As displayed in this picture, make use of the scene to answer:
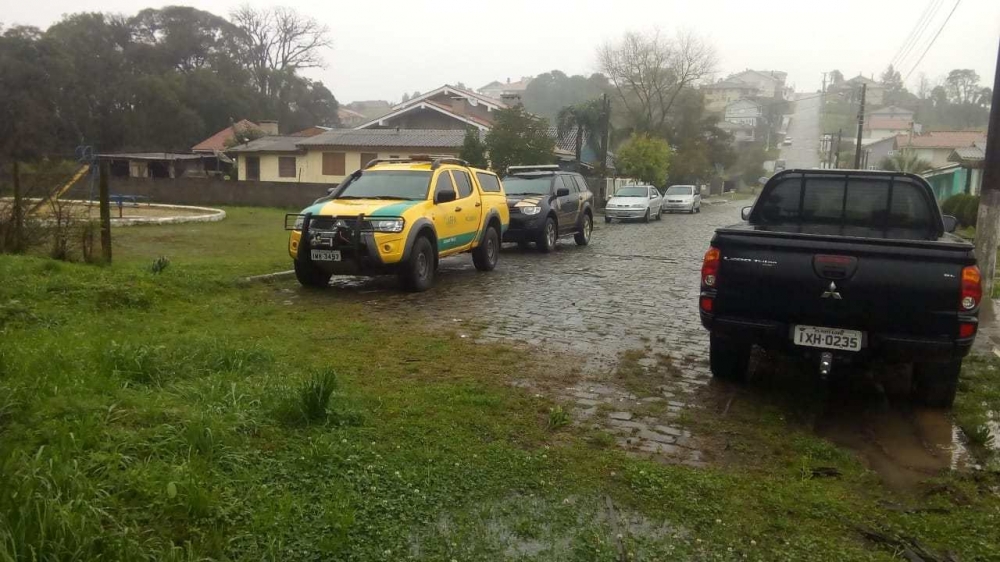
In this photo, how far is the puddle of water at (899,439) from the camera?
4707 mm

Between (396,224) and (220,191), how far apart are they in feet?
79.6

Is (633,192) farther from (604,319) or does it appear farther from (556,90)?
(556,90)

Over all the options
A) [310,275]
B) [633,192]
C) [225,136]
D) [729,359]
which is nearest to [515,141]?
[633,192]

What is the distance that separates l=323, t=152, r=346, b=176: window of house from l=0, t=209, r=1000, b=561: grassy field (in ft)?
105

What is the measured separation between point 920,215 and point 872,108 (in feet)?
342

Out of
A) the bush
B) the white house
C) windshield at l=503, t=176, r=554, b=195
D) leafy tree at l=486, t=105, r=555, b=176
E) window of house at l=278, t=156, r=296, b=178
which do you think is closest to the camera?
windshield at l=503, t=176, r=554, b=195

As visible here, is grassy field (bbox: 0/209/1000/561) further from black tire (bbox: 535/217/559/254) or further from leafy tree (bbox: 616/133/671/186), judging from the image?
leafy tree (bbox: 616/133/671/186)

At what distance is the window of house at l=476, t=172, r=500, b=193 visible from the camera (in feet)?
44.7

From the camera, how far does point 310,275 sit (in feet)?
35.3

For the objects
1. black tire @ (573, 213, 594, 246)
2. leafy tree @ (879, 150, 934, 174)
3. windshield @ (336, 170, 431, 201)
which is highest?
leafy tree @ (879, 150, 934, 174)

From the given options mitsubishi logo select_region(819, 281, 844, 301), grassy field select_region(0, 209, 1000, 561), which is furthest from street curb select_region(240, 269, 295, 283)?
mitsubishi logo select_region(819, 281, 844, 301)

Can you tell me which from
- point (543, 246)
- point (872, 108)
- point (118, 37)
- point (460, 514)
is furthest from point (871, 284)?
point (872, 108)

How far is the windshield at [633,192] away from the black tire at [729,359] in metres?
24.7

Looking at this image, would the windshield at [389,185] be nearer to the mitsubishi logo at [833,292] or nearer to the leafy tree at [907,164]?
the mitsubishi logo at [833,292]
